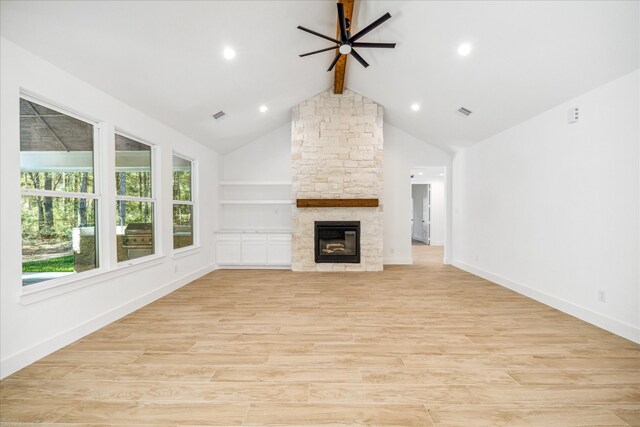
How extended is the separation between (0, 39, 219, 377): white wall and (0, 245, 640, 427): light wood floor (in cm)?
18

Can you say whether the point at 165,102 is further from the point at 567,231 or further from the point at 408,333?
the point at 567,231

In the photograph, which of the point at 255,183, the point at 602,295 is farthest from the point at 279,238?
the point at 602,295

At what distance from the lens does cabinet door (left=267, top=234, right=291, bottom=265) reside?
6.30 meters

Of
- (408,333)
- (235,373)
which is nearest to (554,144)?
(408,333)

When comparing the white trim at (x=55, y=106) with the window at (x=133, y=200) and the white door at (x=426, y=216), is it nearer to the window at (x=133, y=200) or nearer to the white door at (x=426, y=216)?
the window at (x=133, y=200)

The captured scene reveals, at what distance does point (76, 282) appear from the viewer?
9.42ft

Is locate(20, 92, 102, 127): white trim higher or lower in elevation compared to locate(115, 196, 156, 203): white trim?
higher

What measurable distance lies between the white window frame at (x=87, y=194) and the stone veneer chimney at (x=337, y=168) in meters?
3.39

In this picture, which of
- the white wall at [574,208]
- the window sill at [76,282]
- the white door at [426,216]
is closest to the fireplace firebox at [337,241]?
the white wall at [574,208]

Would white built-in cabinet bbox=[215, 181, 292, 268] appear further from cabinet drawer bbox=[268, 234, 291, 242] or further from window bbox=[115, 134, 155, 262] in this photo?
window bbox=[115, 134, 155, 262]

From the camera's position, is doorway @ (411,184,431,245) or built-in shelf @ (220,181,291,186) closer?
built-in shelf @ (220,181,291,186)

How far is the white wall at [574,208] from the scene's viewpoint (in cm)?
284

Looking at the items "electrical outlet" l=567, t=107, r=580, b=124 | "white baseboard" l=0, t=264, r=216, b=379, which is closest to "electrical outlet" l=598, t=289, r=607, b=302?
"electrical outlet" l=567, t=107, r=580, b=124

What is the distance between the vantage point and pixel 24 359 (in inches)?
91.7
